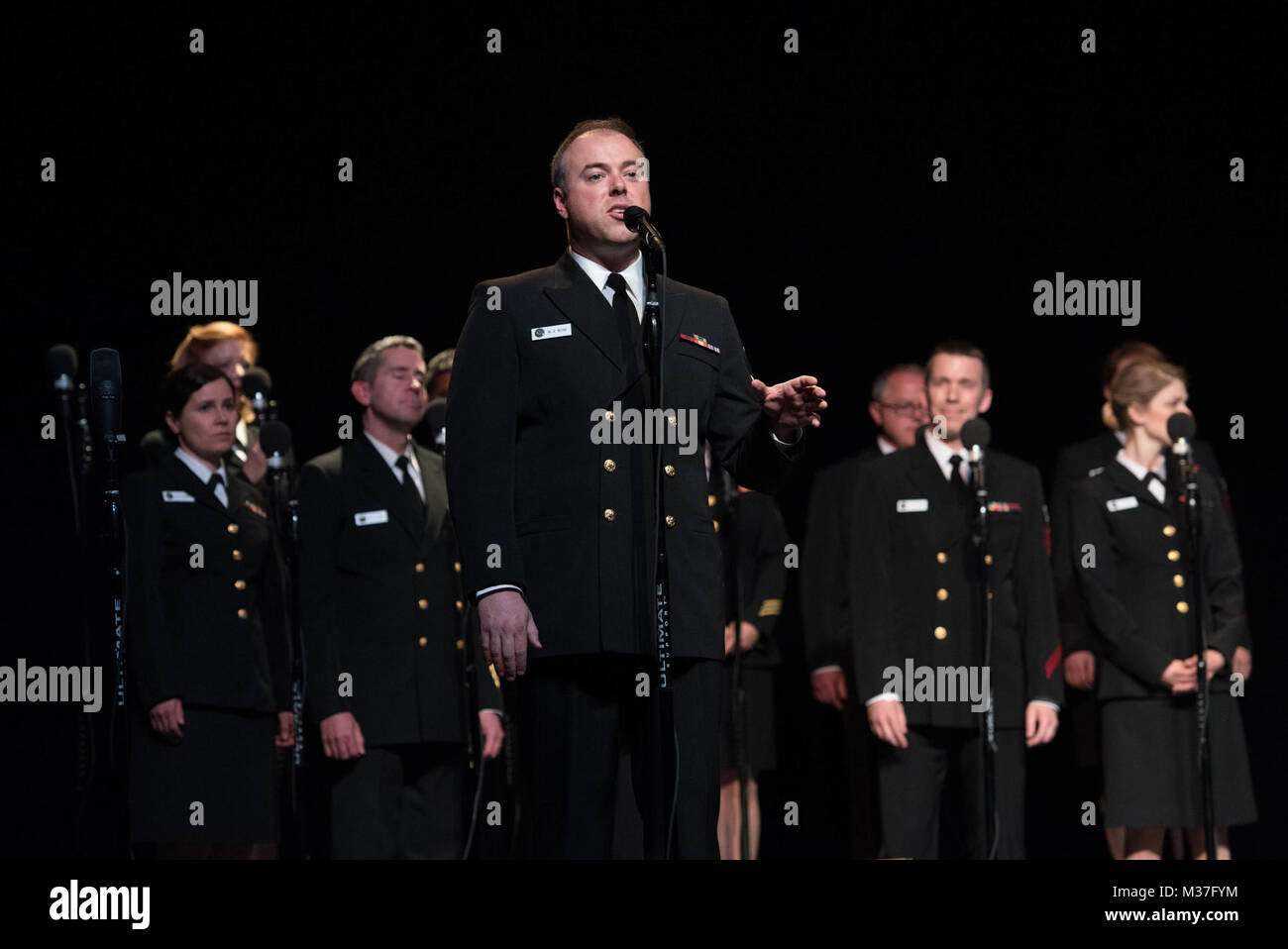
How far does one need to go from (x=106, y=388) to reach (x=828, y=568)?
296 cm

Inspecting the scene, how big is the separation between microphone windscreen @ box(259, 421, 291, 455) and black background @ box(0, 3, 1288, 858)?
914mm

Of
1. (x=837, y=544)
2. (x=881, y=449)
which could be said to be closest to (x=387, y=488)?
(x=837, y=544)

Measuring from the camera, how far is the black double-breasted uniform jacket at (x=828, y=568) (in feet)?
20.2

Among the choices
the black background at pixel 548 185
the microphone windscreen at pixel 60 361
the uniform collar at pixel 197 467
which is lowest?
the uniform collar at pixel 197 467

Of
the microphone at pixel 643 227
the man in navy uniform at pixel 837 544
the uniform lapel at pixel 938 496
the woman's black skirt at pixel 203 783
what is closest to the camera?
the microphone at pixel 643 227

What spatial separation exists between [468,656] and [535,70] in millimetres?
1976

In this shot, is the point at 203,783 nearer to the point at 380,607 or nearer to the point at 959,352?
the point at 380,607

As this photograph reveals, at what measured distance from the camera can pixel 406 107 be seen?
5645 mm

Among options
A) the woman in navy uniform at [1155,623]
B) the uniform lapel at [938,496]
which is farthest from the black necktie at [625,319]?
the woman in navy uniform at [1155,623]

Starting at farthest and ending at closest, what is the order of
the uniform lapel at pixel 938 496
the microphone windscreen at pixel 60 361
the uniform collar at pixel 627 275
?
1. the uniform lapel at pixel 938 496
2. the microphone windscreen at pixel 60 361
3. the uniform collar at pixel 627 275

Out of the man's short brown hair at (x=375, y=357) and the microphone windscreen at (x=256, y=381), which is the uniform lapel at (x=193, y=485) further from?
the man's short brown hair at (x=375, y=357)

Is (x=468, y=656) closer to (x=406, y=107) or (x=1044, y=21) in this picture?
(x=406, y=107)

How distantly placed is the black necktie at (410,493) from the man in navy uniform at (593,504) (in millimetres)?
1991
